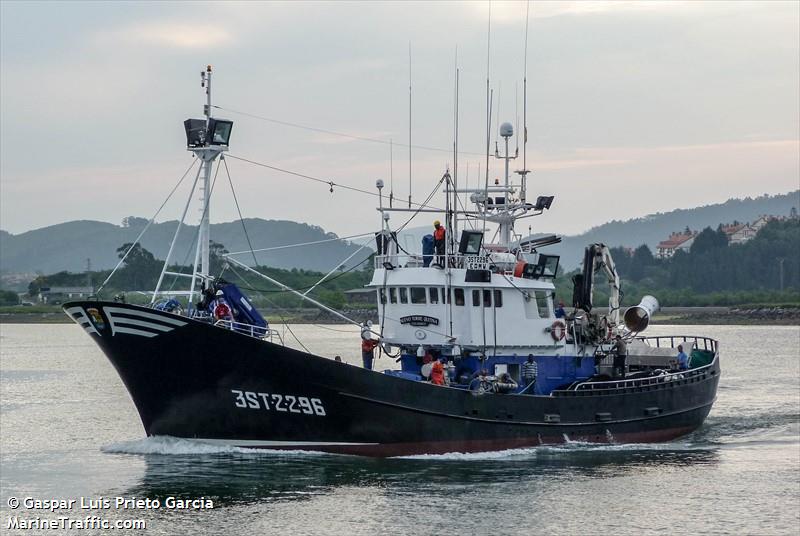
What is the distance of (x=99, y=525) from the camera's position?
835 inches

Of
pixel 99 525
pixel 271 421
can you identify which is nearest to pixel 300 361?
pixel 271 421

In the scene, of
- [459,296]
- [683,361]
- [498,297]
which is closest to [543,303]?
[498,297]

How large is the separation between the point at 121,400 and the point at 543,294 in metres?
19.5

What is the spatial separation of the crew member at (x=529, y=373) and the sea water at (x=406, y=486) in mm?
1683

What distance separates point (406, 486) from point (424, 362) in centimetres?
450

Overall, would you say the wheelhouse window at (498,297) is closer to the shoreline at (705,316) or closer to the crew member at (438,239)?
the crew member at (438,239)

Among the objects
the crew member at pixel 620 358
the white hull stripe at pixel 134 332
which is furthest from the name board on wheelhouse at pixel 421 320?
the white hull stripe at pixel 134 332

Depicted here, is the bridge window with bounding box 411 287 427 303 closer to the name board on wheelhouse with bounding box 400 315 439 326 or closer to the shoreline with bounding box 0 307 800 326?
the name board on wheelhouse with bounding box 400 315 439 326

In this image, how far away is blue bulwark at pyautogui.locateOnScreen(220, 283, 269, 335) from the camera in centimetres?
2608

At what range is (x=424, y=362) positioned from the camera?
27891 millimetres

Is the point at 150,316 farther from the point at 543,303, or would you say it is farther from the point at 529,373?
the point at 543,303

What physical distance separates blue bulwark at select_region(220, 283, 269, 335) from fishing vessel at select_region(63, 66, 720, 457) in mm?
32

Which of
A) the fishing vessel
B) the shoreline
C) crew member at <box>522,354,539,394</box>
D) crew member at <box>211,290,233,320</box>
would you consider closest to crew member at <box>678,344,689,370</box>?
the fishing vessel

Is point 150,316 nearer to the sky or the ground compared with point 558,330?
nearer to the sky
